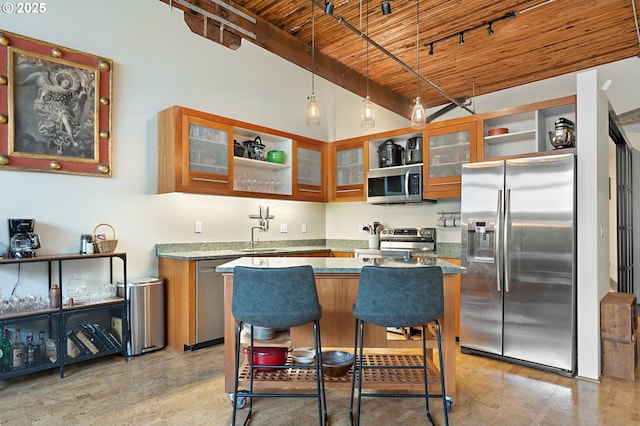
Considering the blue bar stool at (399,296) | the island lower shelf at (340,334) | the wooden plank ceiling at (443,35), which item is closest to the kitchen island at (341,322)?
the island lower shelf at (340,334)

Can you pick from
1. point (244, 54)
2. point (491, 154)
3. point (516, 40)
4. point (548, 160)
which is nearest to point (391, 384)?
point (548, 160)

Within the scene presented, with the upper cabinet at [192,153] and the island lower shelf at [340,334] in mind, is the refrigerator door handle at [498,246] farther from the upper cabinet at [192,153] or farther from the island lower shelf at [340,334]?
the upper cabinet at [192,153]

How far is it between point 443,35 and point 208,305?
13.9ft

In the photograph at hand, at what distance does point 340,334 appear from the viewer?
2.57 metres

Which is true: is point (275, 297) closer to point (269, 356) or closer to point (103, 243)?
point (269, 356)

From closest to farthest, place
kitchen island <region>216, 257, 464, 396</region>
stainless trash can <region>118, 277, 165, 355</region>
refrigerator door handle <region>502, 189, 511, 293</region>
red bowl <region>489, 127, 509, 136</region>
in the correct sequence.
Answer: kitchen island <region>216, 257, 464, 396</region> < refrigerator door handle <region>502, 189, 511, 293</region> < stainless trash can <region>118, 277, 165, 355</region> < red bowl <region>489, 127, 509, 136</region>

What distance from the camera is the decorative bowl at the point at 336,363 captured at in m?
2.52

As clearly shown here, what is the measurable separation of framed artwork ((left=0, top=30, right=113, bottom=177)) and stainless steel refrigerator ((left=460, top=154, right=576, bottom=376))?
3.51 m

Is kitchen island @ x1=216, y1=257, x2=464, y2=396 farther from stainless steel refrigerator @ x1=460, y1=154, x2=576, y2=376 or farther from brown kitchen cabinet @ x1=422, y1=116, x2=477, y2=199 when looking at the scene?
brown kitchen cabinet @ x1=422, y1=116, x2=477, y2=199

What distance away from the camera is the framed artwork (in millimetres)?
3041

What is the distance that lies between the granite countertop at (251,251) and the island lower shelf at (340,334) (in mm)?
1352

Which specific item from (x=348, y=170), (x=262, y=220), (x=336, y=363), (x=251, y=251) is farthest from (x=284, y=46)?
(x=336, y=363)

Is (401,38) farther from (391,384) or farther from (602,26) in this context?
(391,384)

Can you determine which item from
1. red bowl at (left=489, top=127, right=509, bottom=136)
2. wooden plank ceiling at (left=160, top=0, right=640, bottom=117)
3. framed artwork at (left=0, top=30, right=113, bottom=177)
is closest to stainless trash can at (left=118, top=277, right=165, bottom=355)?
framed artwork at (left=0, top=30, right=113, bottom=177)
